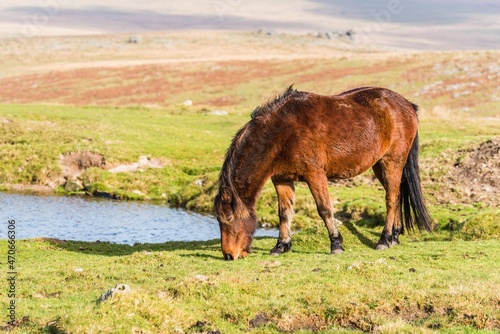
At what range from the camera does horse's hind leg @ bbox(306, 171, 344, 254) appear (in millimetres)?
13578

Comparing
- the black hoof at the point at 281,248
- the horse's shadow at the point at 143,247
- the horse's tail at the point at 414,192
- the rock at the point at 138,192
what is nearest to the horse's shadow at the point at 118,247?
the horse's shadow at the point at 143,247

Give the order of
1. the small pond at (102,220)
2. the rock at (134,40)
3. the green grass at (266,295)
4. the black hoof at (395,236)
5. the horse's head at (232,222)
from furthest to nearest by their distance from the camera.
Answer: the rock at (134,40) < the small pond at (102,220) < the black hoof at (395,236) < the horse's head at (232,222) < the green grass at (266,295)

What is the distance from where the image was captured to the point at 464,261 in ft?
42.3

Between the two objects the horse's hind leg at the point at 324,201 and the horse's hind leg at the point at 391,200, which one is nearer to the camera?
the horse's hind leg at the point at 324,201

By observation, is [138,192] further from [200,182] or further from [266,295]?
[266,295]

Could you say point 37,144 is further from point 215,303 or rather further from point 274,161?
point 215,303

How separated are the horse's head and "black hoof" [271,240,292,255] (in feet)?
4.28

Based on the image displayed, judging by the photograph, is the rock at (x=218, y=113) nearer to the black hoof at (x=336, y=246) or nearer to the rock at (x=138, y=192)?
the rock at (x=138, y=192)

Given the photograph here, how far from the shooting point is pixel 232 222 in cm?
1304

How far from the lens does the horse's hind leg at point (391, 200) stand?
15266 millimetres

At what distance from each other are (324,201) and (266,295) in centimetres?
386

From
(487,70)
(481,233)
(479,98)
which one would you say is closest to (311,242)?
(481,233)

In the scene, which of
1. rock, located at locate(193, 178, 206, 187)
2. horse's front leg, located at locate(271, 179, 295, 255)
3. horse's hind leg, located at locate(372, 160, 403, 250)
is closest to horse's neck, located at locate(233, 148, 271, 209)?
horse's front leg, located at locate(271, 179, 295, 255)

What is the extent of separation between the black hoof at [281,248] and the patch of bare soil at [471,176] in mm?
10350
